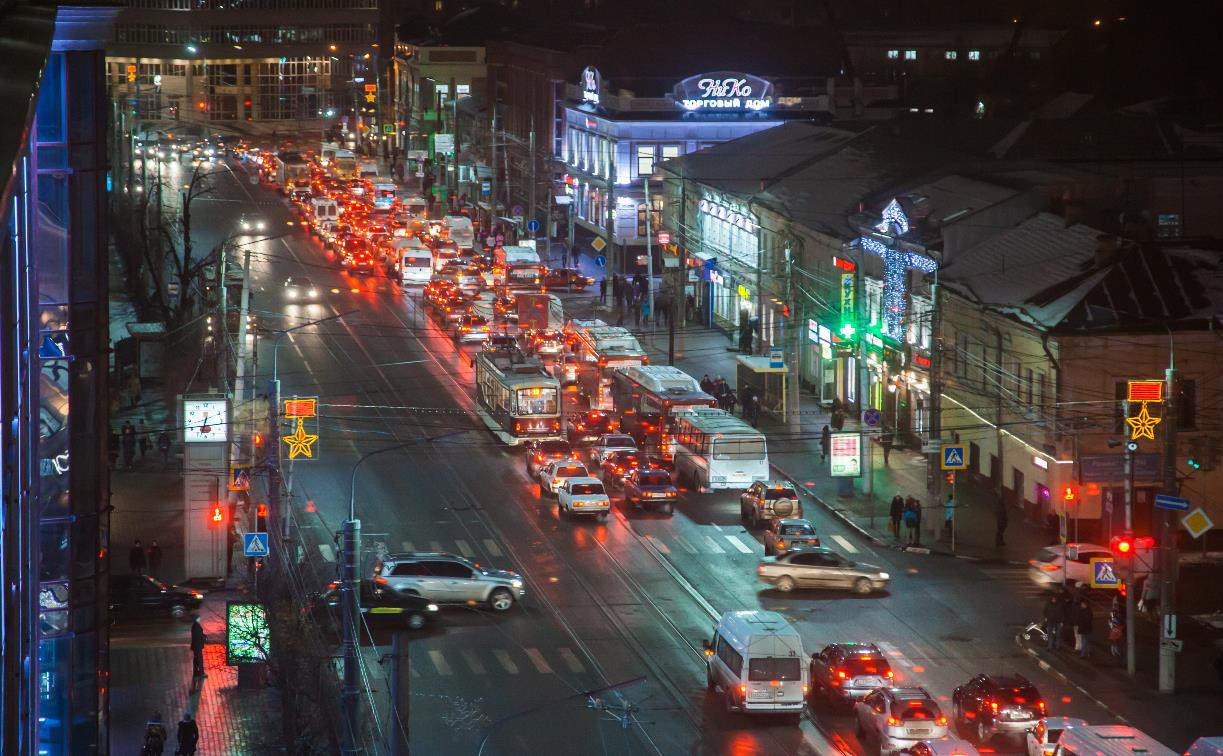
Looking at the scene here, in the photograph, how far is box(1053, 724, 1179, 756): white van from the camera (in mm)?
29375

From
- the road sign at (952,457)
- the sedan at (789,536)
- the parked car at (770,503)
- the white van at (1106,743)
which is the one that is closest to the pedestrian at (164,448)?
the parked car at (770,503)

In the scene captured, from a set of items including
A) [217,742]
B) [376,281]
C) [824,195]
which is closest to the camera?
[217,742]

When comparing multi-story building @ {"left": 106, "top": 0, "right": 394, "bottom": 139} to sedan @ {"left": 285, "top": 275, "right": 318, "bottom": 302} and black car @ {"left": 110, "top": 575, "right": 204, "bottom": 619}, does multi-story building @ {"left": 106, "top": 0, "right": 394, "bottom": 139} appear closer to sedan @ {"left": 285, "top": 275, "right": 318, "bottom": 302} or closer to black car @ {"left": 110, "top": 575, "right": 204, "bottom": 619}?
sedan @ {"left": 285, "top": 275, "right": 318, "bottom": 302}

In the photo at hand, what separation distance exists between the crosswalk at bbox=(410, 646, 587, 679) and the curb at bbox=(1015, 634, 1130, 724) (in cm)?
944

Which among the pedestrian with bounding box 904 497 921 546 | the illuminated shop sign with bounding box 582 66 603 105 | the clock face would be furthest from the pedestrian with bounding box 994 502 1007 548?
the illuminated shop sign with bounding box 582 66 603 105

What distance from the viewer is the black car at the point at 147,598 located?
42.7 metres

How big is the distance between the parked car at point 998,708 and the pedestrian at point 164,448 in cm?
3023

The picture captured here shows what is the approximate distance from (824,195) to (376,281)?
2764 cm

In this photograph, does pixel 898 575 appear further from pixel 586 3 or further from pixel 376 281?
pixel 586 3

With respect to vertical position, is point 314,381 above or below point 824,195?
below

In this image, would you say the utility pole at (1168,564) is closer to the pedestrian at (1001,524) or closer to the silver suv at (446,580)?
the pedestrian at (1001,524)

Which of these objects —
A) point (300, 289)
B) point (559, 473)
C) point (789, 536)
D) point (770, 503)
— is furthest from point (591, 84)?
point (789, 536)

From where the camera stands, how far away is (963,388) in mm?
56438

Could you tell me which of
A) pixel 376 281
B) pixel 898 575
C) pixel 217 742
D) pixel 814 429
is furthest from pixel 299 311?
pixel 217 742
